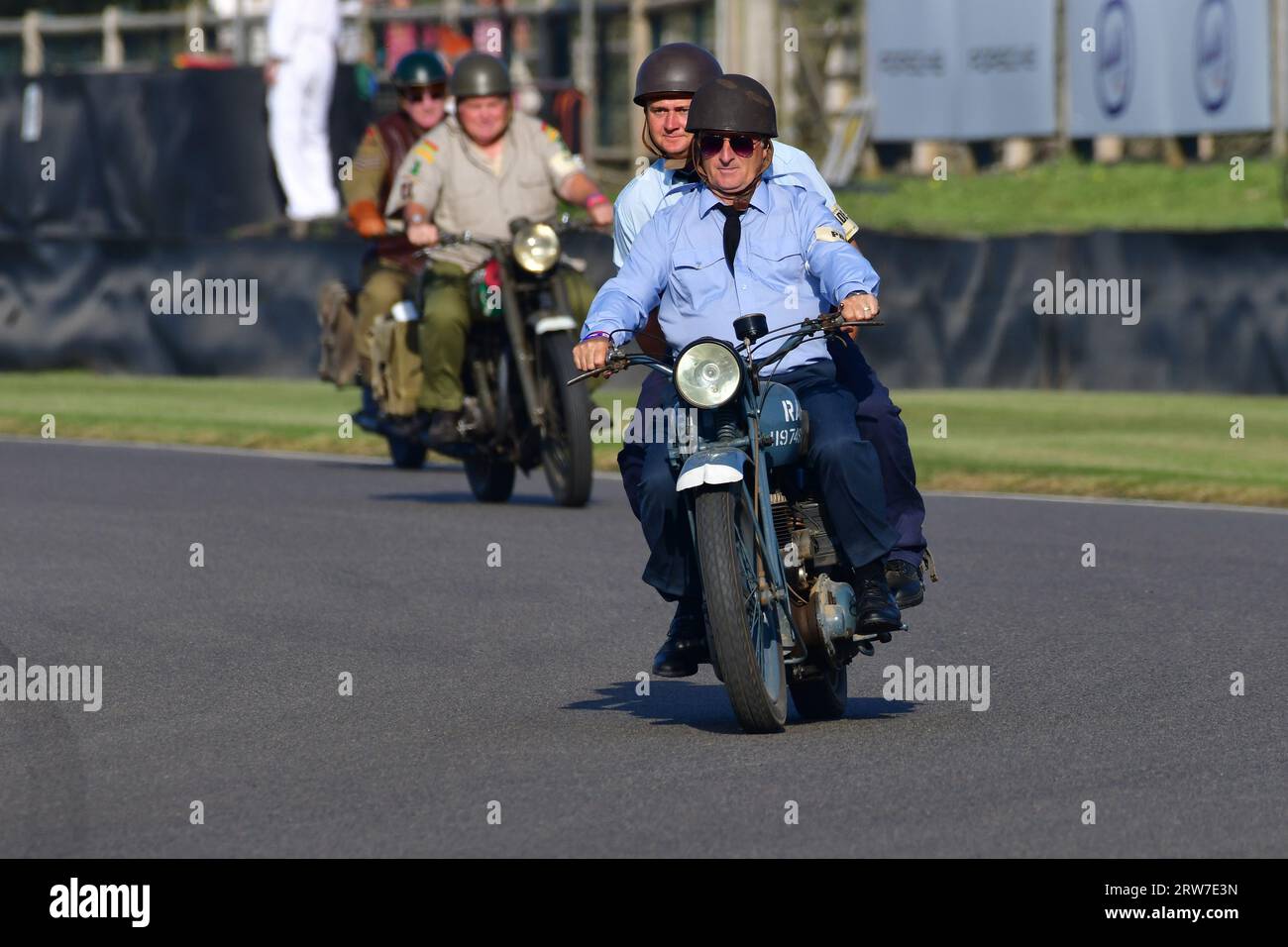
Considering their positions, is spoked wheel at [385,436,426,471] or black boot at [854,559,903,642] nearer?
black boot at [854,559,903,642]

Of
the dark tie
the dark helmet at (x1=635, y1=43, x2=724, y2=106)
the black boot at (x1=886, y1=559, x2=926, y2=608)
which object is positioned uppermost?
the dark helmet at (x1=635, y1=43, x2=724, y2=106)

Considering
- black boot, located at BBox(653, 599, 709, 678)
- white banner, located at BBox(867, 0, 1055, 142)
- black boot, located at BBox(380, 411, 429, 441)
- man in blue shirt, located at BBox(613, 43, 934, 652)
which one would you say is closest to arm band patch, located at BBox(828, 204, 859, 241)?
man in blue shirt, located at BBox(613, 43, 934, 652)

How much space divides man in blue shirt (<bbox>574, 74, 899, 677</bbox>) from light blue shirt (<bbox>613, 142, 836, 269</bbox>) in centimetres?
36

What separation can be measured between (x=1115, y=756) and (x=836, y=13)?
2979 centimetres

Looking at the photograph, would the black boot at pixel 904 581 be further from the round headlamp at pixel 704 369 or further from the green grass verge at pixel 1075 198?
the green grass verge at pixel 1075 198

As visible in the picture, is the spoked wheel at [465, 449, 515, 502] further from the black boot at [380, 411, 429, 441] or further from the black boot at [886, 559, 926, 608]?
the black boot at [886, 559, 926, 608]

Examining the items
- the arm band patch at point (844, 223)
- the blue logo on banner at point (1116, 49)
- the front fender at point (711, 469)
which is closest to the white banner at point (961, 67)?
the blue logo on banner at point (1116, 49)

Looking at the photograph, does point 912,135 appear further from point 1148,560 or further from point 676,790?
point 676,790

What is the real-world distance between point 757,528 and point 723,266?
2.52ft

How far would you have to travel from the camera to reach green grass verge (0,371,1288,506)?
15891mm

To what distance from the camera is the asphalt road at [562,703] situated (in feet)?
20.9

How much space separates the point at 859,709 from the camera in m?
8.27

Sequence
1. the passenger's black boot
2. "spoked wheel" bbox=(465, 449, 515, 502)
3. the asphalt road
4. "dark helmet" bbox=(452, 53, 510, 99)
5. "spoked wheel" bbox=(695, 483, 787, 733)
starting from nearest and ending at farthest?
1. the asphalt road
2. "spoked wheel" bbox=(695, 483, 787, 733)
3. "dark helmet" bbox=(452, 53, 510, 99)
4. "spoked wheel" bbox=(465, 449, 515, 502)
5. the passenger's black boot

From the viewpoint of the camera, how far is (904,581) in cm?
801
